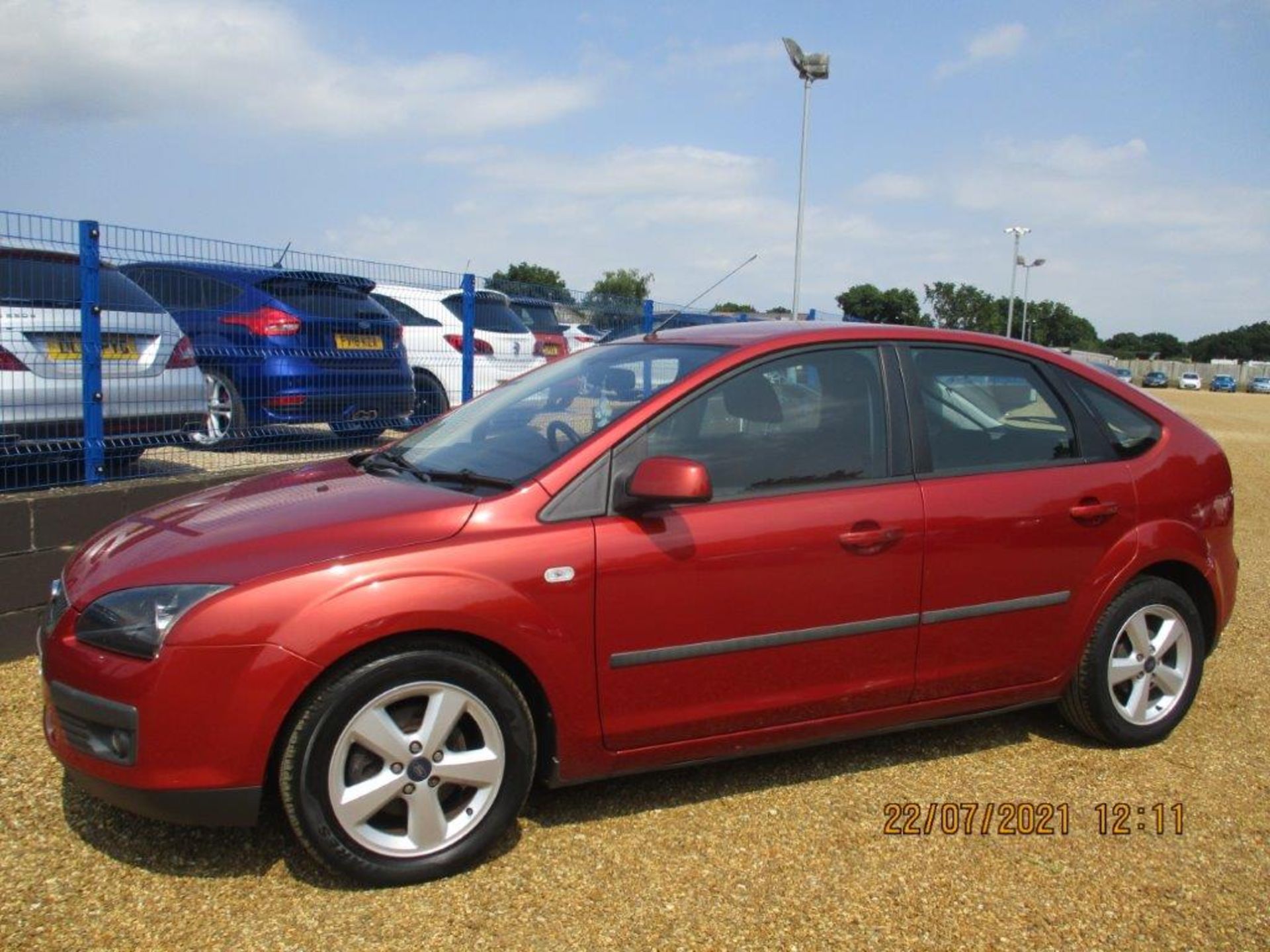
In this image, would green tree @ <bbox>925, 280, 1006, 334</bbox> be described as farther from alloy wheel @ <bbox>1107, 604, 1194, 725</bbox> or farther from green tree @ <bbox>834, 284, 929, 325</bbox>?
alloy wheel @ <bbox>1107, 604, 1194, 725</bbox>

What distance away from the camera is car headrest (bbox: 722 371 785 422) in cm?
354

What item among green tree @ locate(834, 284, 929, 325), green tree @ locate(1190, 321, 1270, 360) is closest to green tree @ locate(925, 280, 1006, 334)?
green tree @ locate(834, 284, 929, 325)

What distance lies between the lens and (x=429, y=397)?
8.55 metres

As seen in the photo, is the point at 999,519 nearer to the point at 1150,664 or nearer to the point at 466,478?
the point at 1150,664

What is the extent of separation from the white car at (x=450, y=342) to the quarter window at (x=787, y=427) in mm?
4736

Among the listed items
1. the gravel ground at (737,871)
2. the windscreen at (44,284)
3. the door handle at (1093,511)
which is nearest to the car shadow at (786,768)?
the gravel ground at (737,871)

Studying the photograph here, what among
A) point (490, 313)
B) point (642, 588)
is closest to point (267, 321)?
point (490, 313)

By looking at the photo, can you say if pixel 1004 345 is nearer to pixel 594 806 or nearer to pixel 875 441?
pixel 875 441

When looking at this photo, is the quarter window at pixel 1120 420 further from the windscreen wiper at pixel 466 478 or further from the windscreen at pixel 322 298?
the windscreen at pixel 322 298

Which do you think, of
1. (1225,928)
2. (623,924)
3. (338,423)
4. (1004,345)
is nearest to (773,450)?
(1004,345)

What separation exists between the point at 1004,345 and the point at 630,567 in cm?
190

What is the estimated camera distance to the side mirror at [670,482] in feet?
10.2

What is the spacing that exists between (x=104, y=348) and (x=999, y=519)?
4.41 metres

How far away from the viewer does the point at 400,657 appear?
2.91 meters
